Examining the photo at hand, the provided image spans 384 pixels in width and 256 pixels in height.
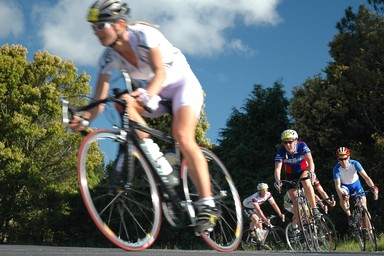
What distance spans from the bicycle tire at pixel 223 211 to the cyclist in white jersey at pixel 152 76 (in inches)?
21.7

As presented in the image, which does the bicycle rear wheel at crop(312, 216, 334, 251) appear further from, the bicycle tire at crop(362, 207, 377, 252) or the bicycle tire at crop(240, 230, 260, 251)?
the bicycle tire at crop(240, 230, 260, 251)

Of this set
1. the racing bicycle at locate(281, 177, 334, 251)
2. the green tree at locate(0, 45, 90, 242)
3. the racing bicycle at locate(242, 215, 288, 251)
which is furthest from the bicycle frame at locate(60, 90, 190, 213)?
the green tree at locate(0, 45, 90, 242)

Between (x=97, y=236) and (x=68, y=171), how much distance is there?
4.14m

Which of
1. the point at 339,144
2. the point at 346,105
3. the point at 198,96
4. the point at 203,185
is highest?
the point at 346,105

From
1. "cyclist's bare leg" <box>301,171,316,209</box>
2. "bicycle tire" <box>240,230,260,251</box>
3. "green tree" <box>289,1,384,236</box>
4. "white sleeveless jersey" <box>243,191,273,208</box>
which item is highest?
"green tree" <box>289,1,384,236</box>

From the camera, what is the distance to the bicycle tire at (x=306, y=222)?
11.6 m

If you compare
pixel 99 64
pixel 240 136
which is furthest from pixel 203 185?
pixel 240 136

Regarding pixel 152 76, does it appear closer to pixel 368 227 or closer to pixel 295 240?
pixel 295 240

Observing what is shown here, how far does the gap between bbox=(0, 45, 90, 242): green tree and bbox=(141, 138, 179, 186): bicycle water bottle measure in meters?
28.4

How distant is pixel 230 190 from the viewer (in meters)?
5.84

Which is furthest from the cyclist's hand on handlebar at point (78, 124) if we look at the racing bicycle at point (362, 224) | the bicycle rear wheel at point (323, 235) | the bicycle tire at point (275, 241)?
the bicycle tire at point (275, 241)

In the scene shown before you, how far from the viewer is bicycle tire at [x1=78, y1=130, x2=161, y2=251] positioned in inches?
177

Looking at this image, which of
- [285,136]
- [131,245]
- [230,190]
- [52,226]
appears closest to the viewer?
[131,245]

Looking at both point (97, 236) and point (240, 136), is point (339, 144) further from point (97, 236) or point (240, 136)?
point (97, 236)
